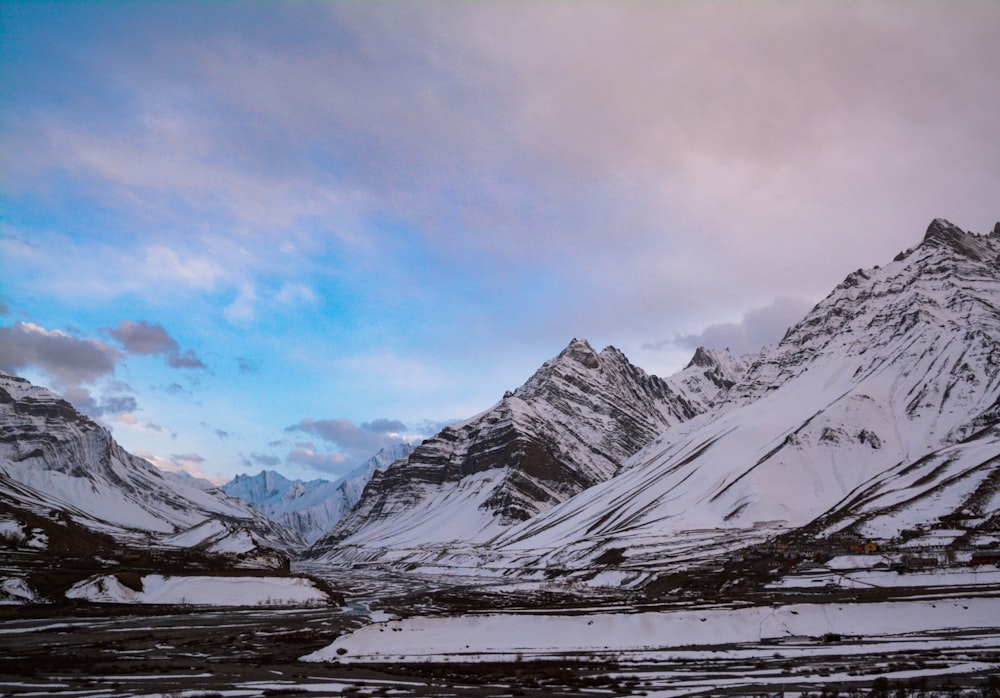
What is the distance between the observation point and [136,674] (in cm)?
5600

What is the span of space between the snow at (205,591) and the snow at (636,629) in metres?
56.8

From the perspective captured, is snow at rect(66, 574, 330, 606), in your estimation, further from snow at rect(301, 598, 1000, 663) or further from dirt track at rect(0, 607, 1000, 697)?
snow at rect(301, 598, 1000, 663)

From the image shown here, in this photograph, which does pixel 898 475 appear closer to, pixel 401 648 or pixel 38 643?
pixel 401 648

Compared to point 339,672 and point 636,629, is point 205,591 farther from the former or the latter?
point 636,629

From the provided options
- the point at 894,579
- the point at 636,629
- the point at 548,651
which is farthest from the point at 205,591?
the point at 894,579

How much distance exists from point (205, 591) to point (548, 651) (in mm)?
77079

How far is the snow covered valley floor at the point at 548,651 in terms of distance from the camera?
1978 inches

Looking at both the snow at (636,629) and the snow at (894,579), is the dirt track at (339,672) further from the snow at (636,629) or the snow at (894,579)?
the snow at (894,579)

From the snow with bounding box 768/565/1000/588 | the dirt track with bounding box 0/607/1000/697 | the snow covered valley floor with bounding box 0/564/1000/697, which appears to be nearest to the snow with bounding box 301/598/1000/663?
the snow covered valley floor with bounding box 0/564/1000/697

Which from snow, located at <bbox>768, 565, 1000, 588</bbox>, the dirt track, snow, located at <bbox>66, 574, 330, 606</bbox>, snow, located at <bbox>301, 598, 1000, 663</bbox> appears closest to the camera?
the dirt track

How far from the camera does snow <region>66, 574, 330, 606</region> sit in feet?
376

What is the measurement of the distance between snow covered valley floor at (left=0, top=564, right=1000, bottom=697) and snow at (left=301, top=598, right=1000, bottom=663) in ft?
0.64

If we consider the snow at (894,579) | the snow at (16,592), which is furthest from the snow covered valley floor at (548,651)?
the snow at (16,592)

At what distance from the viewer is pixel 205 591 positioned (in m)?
125
